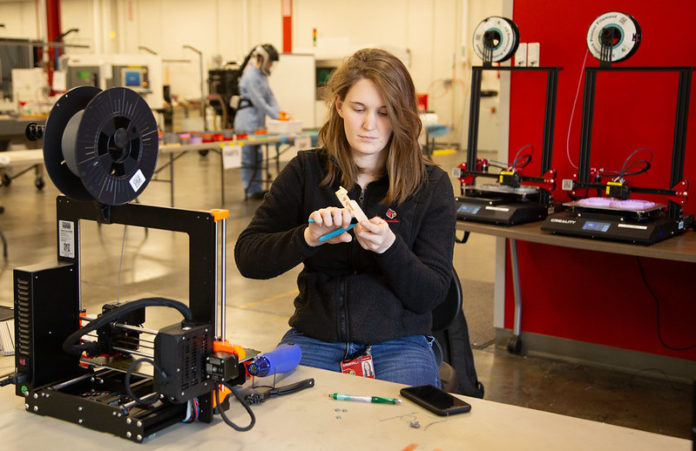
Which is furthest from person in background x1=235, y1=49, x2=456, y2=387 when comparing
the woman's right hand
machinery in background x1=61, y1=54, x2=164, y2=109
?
machinery in background x1=61, y1=54, x2=164, y2=109

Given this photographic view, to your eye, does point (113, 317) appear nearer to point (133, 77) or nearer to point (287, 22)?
point (133, 77)

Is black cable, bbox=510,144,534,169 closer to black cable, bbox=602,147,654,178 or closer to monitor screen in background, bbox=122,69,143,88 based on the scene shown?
black cable, bbox=602,147,654,178

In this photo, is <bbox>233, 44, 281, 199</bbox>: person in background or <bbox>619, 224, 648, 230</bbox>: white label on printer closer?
<bbox>619, 224, 648, 230</bbox>: white label on printer

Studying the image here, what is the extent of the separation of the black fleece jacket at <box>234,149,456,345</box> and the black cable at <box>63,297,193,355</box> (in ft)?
1.33

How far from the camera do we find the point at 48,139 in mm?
1240

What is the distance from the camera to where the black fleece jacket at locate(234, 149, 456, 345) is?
170 centimetres

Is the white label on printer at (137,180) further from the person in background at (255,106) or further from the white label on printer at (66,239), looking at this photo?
the person in background at (255,106)

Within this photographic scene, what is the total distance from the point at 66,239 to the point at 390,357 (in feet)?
2.47

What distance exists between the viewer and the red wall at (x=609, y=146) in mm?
3027

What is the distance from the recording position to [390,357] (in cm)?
173

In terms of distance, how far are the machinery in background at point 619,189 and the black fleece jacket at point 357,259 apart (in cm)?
110

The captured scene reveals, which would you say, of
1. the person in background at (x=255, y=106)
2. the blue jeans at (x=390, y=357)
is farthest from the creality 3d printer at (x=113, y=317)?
the person in background at (x=255, y=106)

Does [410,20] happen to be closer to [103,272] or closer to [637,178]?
[103,272]

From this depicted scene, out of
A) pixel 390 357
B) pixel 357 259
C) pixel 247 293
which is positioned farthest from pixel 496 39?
pixel 247 293
